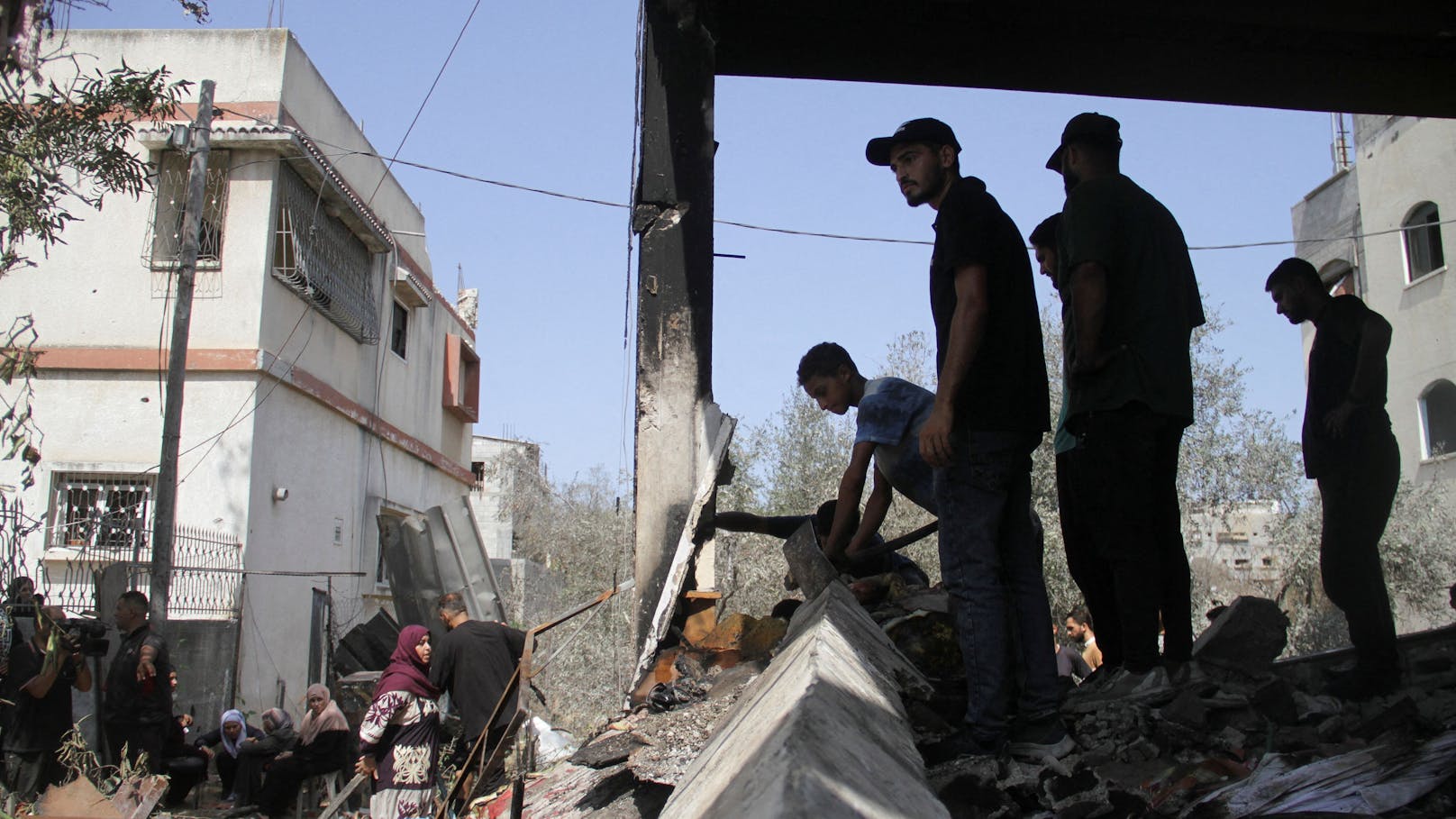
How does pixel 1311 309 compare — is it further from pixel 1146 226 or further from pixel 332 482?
pixel 332 482

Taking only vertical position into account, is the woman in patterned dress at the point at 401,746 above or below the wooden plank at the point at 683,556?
below

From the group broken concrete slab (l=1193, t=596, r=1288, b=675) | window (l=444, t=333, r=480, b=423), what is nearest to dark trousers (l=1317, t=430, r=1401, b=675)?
broken concrete slab (l=1193, t=596, r=1288, b=675)

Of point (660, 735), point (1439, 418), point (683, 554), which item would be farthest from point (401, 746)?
point (1439, 418)

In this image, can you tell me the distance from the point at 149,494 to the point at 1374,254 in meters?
19.2

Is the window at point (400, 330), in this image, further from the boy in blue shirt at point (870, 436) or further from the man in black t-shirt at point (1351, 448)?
the man in black t-shirt at point (1351, 448)

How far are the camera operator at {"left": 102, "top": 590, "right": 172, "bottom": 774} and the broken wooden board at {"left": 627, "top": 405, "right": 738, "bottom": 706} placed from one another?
20.3 feet

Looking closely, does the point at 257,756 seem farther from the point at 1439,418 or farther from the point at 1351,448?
the point at 1439,418

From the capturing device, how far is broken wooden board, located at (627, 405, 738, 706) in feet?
13.3

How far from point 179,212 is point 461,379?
10.7m

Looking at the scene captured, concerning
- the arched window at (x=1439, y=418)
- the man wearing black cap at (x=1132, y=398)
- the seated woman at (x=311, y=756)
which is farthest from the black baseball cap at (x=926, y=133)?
the arched window at (x=1439, y=418)

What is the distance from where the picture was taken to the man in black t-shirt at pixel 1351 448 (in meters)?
4.05

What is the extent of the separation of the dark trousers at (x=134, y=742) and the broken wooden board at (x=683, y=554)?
20.9 ft

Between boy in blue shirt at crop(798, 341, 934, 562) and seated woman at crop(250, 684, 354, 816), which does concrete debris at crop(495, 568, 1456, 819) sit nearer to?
boy in blue shirt at crop(798, 341, 934, 562)

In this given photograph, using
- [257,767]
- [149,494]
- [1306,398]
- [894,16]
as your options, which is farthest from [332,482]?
[1306,398]
